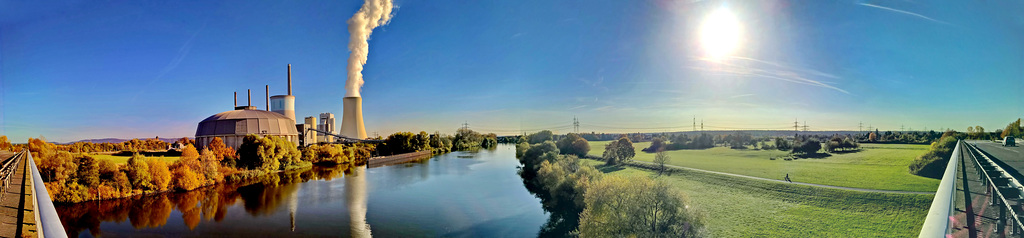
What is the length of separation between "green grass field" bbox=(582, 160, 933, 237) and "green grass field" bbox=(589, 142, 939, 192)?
630 mm

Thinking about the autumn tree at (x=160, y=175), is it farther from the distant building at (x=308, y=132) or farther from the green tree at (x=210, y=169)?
the distant building at (x=308, y=132)

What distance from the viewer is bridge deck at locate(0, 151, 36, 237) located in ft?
11.2

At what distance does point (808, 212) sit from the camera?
9648mm

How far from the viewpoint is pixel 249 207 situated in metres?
12.5

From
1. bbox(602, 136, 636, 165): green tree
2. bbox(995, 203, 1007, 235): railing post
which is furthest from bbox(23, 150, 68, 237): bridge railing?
bbox(602, 136, 636, 165): green tree

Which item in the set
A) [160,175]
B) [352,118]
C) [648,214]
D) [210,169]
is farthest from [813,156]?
[352,118]

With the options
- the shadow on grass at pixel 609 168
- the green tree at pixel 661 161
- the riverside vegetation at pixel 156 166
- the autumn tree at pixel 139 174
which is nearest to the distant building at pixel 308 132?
the riverside vegetation at pixel 156 166

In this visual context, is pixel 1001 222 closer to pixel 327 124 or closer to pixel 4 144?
pixel 4 144

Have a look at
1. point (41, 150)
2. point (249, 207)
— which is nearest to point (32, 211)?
point (249, 207)

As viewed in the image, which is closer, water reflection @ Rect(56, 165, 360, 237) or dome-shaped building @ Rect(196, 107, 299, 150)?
water reflection @ Rect(56, 165, 360, 237)

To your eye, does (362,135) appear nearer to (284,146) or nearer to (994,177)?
(284,146)

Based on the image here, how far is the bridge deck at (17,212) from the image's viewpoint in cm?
341

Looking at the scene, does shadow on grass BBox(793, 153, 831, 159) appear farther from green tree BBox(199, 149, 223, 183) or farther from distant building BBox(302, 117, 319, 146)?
distant building BBox(302, 117, 319, 146)

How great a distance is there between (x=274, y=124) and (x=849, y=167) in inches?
1390
